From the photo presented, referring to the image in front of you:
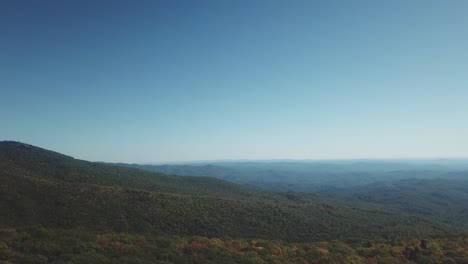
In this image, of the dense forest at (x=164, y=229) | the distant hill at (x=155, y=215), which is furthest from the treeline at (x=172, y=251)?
the distant hill at (x=155, y=215)

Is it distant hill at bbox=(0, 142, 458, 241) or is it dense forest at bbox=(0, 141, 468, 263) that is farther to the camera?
distant hill at bbox=(0, 142, 458, 241)

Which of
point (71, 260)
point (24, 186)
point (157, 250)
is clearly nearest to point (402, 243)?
point (157, 250)

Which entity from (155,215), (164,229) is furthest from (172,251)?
(155,215)

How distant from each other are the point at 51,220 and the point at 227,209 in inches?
1357

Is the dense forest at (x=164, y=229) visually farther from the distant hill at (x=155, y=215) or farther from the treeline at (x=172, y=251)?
the distant hill at (x=155, y=215)

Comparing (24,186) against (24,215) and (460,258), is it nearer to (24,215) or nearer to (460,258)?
(24,215)

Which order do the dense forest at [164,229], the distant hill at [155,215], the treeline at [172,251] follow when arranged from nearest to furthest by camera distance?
the treeline at [172,251], the dense forest at [164,229], the distant hill at [155,215]

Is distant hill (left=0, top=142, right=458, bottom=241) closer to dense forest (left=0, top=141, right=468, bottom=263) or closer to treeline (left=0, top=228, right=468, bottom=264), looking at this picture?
dense forest (left=0, top=141, right=468, bottom=263)

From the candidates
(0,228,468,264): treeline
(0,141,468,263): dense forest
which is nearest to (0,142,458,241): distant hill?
(0,141,468,263): dense forest

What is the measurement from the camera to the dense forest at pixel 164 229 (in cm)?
2108

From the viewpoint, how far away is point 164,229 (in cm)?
6084

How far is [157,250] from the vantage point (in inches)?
860

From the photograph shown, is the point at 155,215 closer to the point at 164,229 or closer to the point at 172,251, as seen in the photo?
the point at 164,229

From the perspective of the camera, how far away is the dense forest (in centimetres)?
2108
